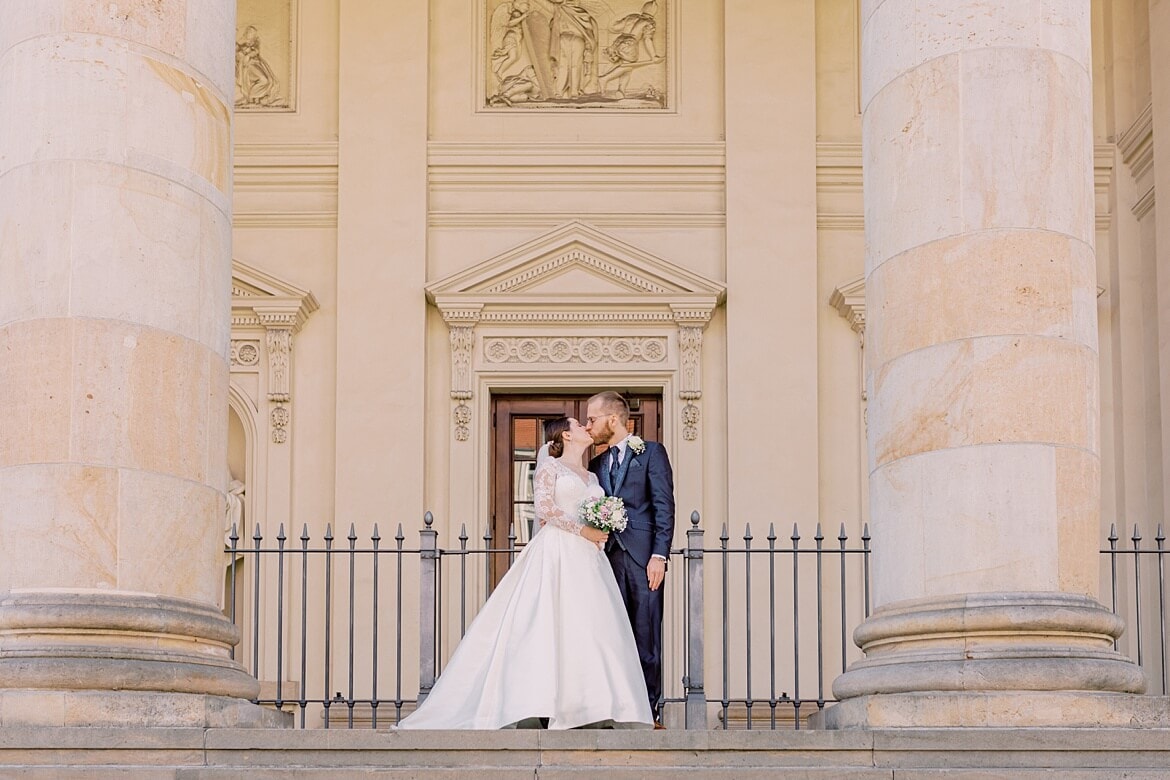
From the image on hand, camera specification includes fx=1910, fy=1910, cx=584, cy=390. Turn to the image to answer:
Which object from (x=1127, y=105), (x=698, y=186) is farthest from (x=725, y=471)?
(x=1127, y=105)

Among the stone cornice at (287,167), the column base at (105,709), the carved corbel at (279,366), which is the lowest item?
the column base at (105,709)

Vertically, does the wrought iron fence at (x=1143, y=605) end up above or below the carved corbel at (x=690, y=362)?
below

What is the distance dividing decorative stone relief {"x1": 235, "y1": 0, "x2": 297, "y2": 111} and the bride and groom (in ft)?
24.0

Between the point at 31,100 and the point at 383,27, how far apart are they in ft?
26.1

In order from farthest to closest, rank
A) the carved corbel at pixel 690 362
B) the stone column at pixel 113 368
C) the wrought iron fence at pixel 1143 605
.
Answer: the carved corbel at pixel 690 362, the wrought iron fence at pixel 1143 605, the stone column at pixel 113 368

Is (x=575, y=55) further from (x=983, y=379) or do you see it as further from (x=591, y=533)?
(x=983, y=379)

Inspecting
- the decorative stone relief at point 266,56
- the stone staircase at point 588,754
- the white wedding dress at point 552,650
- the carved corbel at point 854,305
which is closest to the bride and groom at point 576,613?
the white wedding dress at point 552,650

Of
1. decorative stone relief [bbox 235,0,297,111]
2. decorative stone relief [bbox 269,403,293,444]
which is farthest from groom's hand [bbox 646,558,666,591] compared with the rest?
decorative stone relief [bbox 235,0,297,111]

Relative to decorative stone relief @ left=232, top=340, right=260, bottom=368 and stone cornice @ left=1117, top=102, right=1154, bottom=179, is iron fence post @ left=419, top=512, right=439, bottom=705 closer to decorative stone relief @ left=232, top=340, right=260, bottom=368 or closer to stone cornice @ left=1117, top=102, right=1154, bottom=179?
decorative stone relief @ left=232, top=340, right=260, bottom=368

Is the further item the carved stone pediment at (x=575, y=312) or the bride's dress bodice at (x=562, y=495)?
the carved stone pediment at (x=575, y=312)

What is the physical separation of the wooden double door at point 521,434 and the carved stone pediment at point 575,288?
2.44 ft

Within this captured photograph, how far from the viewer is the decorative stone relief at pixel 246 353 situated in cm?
1677

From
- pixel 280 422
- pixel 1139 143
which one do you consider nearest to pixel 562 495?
pixel 280 422

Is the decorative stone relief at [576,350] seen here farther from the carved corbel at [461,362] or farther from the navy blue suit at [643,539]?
the navy blue suit at [643,539]
